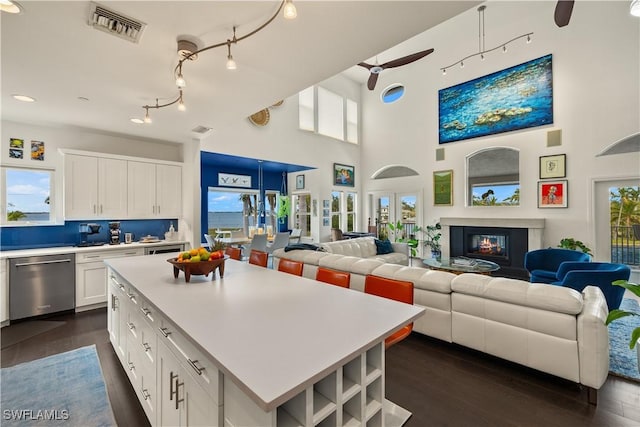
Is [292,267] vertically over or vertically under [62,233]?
under

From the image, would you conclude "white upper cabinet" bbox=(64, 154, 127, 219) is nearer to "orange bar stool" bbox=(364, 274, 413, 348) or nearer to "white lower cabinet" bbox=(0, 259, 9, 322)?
"white lower cabinet" bbox=(0, 259, 9, 322)

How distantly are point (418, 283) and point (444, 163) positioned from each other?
18.4 feet

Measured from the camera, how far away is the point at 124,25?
1880mm

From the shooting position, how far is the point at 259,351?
1.06 metres

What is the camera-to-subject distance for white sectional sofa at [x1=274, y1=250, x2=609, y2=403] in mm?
1973

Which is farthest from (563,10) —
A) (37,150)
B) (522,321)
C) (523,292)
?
(37,150)

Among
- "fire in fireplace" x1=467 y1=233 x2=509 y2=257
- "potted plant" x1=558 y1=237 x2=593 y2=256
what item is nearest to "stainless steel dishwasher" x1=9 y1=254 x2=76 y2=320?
"fire in fireplace" x1=467 y1=233 x2=509 y2=257

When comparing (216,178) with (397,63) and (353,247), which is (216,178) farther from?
(397,63)

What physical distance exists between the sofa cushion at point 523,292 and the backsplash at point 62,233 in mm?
4944

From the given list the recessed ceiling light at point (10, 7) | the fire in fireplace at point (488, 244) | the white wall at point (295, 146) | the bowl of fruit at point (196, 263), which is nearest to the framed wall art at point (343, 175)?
the white wall at point (295, 146)

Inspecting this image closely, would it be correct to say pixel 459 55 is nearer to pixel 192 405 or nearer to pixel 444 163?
pixel 444 163

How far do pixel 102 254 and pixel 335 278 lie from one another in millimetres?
3762

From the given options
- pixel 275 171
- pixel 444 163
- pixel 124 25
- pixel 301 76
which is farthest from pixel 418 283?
pixel 275 171

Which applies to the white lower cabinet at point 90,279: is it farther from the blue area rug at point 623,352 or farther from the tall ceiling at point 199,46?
the blue area rug at point 623,352
